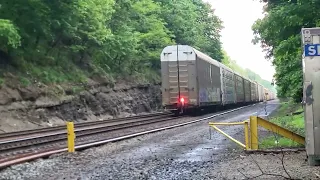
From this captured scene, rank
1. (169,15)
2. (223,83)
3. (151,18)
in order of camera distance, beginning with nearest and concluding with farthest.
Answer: (223,83) < (151,18) < (169,15)

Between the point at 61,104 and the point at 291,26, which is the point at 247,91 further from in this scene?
the point at 291,26

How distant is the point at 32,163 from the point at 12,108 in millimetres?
13004

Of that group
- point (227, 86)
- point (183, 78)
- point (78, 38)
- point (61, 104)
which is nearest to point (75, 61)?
point (78, 38)

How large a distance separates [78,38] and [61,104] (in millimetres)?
4489

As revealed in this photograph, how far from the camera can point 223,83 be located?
107ft

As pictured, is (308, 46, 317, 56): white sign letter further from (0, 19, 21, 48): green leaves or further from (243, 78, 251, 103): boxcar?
(243, 78, 251, 103): boxcar

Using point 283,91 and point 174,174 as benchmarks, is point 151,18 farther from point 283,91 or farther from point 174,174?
point 174,174

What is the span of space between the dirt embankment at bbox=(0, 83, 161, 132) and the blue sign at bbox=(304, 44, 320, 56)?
15462mm

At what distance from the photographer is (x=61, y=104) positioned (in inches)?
999

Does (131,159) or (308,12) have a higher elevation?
(308,12)

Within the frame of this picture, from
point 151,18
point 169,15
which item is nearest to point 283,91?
point 151,18

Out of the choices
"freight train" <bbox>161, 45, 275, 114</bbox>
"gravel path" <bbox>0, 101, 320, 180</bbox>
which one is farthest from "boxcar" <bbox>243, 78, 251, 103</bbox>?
"gravel path" <bbox>0, 101, 320, 180</bbox>

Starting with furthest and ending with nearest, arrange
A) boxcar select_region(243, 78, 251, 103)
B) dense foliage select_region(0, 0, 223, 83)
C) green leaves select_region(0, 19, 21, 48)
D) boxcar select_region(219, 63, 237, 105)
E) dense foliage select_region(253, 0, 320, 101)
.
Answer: boxcar select_region(243, 78, 251, 103) < boxcar select_region(219, 63, 237, 105) < dense foliage select_region(0, 0, 223, 83) < green leaves select_region(0, 19, 21, 48) < dense foliage select_region(253, 0, 320, 101)

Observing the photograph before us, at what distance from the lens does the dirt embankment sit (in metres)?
21.5
